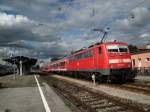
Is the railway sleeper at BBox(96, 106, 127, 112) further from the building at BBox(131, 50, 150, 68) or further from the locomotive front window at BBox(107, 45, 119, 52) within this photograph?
the building at BBox(131, 50, 150, 68)

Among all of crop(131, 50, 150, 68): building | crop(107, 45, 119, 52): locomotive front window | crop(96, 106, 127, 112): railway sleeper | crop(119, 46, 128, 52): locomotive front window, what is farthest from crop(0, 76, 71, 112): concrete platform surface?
crop(131, 50, 150, 68): building

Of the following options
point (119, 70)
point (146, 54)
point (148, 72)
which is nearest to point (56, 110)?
point (119, 70)

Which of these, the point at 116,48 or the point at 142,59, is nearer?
the point at 116,48

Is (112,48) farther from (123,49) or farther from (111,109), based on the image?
(111,109)

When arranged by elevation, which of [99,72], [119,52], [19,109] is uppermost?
[119,52]

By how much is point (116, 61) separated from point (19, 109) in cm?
1223

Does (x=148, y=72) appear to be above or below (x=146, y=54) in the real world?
below

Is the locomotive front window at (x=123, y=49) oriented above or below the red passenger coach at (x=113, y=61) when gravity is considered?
above

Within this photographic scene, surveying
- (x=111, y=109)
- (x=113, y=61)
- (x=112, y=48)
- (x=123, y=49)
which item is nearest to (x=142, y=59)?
(x=123, y=49)

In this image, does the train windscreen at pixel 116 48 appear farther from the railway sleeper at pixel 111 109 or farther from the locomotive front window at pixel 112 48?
the railway sleeper at pixel 111 109

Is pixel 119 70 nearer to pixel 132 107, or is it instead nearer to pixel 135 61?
pixel 132 107

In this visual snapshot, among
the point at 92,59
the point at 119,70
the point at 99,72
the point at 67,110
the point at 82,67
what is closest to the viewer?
the point at 67,110

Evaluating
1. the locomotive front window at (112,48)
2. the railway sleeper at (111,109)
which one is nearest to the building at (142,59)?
the locomotive front window at (112,48)

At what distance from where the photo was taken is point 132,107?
10.2 meters
